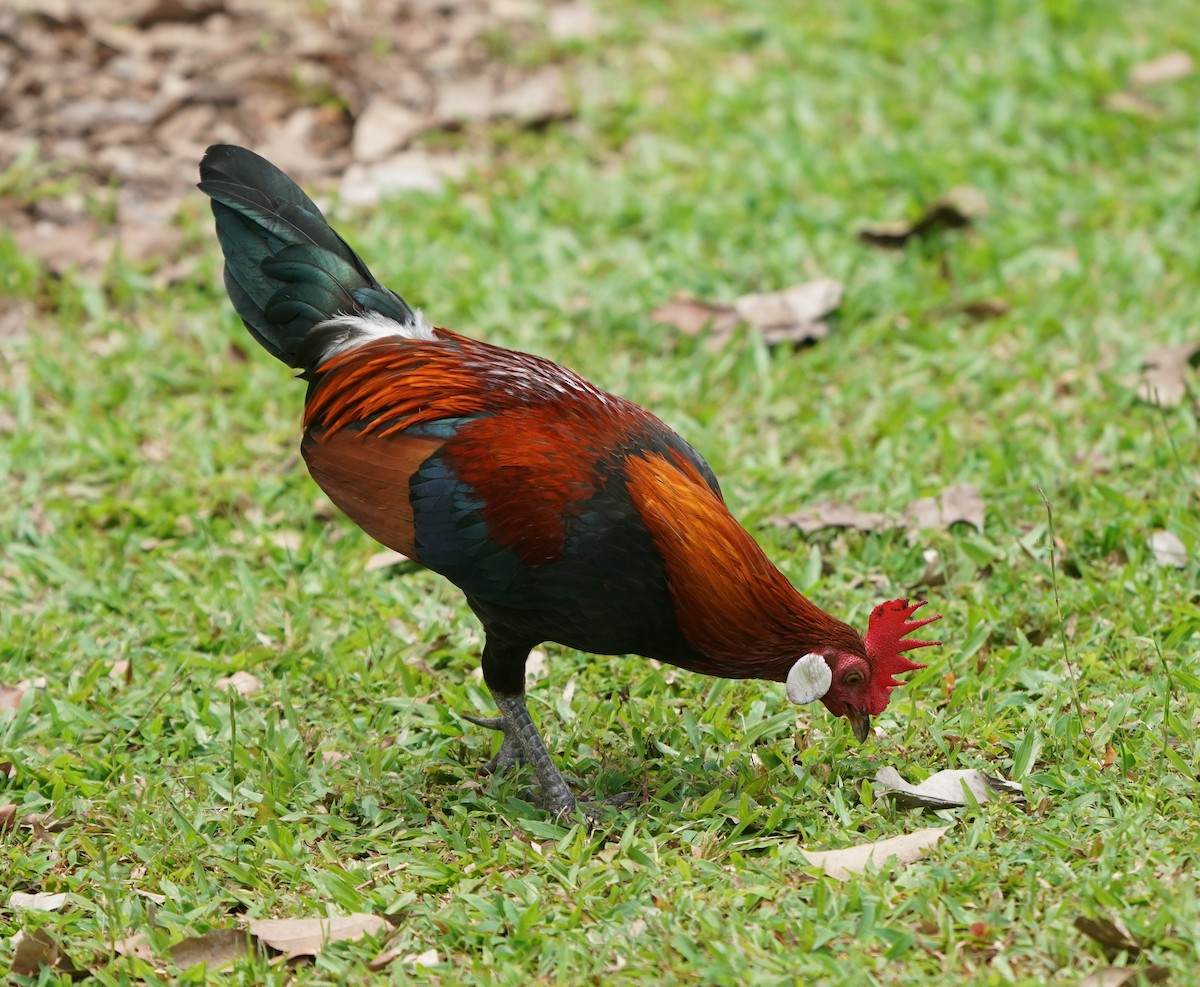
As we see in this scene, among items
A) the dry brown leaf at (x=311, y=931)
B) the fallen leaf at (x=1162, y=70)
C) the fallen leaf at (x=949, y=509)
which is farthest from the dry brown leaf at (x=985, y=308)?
the dry brown leaf at (x=311, y=931)

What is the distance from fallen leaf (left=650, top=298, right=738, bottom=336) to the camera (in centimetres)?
645

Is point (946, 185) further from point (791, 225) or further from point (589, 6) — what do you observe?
point (589, 6)

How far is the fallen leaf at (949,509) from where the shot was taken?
16.9 feet

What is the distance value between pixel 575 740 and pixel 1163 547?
2084 millimetres

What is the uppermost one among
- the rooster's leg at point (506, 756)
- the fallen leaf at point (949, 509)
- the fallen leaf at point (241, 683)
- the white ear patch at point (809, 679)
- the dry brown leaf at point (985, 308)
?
the dry brown leaf at point (985, 308)

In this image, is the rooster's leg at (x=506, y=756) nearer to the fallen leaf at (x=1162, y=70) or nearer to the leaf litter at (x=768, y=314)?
the leaf litter at (x=768, y=314)

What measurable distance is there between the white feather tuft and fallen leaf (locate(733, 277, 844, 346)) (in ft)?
7.93

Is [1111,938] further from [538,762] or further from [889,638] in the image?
[538,762]

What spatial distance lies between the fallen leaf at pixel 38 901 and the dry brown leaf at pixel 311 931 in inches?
21.0

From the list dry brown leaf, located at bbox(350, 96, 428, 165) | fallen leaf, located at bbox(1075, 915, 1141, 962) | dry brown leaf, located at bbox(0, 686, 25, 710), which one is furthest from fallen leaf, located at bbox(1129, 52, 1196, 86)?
dry brown leaf, located at bbox(0, 686, 25, 710)

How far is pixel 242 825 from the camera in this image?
3.97m

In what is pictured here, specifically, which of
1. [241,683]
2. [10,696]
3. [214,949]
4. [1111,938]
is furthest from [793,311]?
[214,949]

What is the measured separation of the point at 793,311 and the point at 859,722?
294 centimetres

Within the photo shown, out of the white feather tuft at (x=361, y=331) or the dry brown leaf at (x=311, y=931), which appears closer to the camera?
the dry brown leaf at (x=311, y=931)
